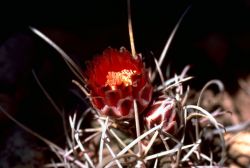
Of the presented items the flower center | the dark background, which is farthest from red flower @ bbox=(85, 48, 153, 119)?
the dark background

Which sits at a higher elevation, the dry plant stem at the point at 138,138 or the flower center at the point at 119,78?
the flower center at the point at 119,78

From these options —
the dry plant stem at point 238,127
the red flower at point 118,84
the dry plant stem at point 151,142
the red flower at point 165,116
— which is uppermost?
the red flower at point 118,84

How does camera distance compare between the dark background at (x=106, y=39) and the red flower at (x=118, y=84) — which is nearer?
the red flower at (x=118, y=84)

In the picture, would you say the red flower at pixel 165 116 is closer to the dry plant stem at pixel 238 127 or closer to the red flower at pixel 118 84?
the red flower at pixel 118 84

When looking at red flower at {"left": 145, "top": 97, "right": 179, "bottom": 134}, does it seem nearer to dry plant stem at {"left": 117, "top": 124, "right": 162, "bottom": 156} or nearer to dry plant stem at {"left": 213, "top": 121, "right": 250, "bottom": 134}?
dry plant stem at {"left": 117, "top": 124, "right": 162, "bottom": 156}

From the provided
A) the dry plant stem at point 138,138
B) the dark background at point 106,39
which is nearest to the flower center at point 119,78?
the dry plant stem at point 138,138

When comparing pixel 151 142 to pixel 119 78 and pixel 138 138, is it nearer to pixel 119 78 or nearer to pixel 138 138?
pixel 138 138

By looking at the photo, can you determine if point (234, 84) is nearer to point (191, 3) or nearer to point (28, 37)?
Answer: point (191, 3)

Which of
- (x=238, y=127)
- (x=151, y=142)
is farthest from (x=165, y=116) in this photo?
(x=238, y=127)
